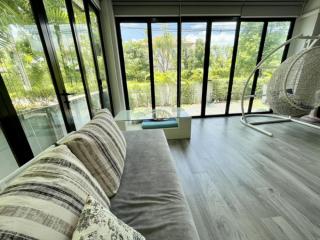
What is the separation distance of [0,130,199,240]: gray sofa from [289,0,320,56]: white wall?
4.18 m

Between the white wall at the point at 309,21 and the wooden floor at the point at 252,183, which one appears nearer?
the wooden floor at the point at 252,183

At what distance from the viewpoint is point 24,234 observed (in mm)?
445

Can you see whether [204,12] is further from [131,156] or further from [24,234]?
[24,234]

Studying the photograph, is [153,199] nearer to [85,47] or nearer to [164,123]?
[164,123]

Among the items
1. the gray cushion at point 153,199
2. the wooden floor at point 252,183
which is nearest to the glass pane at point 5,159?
the gray cushion at point 153,199

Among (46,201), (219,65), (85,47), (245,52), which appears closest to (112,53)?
(85,47)

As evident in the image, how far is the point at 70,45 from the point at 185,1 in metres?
2.42

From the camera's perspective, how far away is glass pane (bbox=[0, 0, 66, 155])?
1.04 m

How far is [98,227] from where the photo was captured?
54cm

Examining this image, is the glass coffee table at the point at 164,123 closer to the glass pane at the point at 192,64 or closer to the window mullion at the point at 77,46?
the window mullion at the point at 77,46

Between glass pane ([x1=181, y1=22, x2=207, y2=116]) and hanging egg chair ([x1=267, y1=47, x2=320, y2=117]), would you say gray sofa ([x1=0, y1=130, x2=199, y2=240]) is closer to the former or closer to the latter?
hanging egg chair ([x1=267, y1=47, x2=320, y2=117])

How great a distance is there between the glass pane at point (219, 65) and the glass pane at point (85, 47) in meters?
2.55

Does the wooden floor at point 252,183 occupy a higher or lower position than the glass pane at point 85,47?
lower

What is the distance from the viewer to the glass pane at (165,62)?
332 cm
